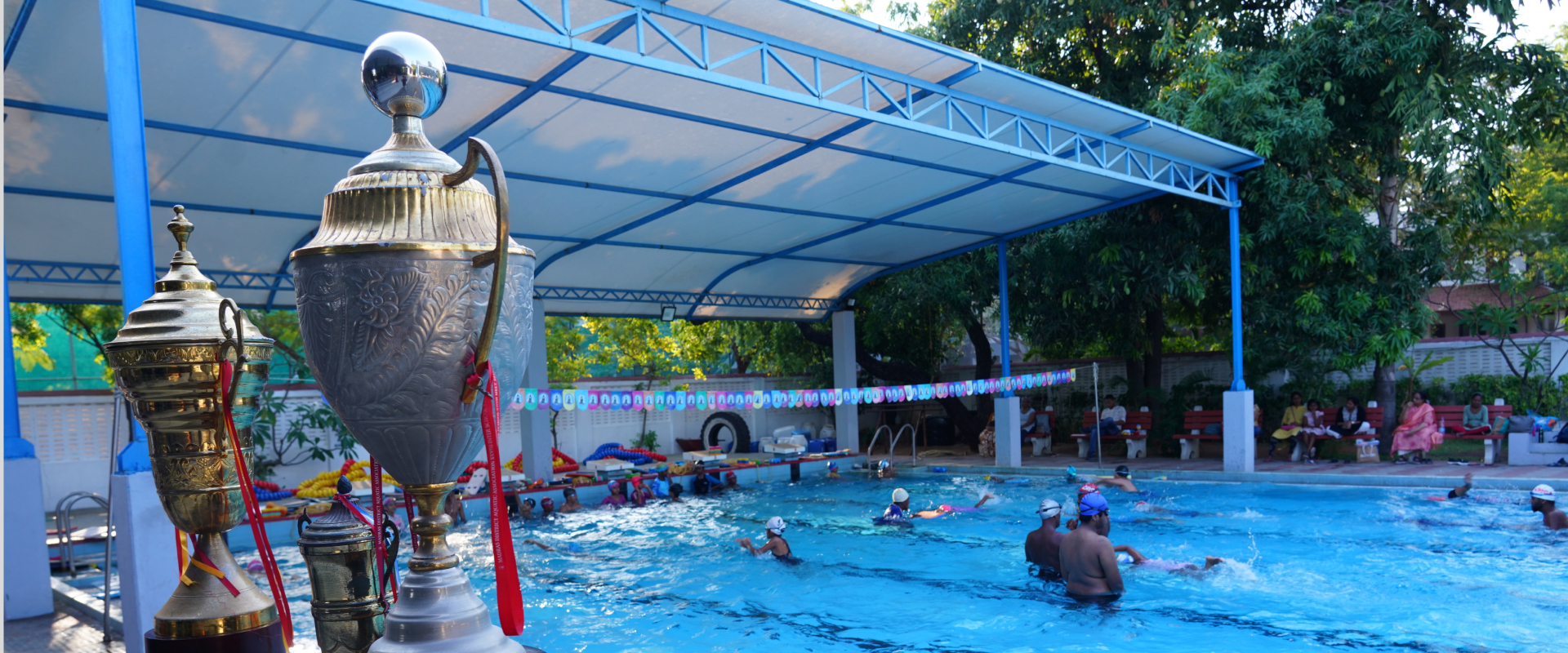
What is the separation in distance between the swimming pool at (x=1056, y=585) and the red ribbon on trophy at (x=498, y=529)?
18.7 feet

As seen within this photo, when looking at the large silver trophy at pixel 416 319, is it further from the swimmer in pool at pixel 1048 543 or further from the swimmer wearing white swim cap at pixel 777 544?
the swimmer wearing white swim cap at pixel 777 544

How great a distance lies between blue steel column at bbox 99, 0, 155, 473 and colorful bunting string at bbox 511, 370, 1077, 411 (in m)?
6.00

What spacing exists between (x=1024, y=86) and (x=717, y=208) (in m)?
5.11

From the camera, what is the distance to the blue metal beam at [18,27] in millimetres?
6721

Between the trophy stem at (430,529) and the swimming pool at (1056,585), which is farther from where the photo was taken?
the swimming pool at (1056,585)

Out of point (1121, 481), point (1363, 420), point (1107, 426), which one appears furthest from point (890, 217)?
point (1363, 420)

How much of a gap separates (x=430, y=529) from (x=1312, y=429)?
1653 cm

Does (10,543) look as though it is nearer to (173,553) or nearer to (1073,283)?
(173,553)

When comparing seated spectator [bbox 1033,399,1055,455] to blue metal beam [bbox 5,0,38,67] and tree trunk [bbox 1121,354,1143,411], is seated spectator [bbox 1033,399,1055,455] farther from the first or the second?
blue metal beam [bbox 5,0,38,67]

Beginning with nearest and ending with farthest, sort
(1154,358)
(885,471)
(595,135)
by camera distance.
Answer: (595,135) < (885,471) < (1154,358)

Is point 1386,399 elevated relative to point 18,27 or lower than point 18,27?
lower

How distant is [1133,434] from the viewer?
57.6 ft

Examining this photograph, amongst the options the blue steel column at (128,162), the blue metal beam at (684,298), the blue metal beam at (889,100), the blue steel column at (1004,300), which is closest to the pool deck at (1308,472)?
the blue steel column at (1004,300)

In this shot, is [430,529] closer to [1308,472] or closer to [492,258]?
[492,258]
